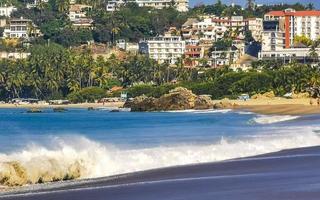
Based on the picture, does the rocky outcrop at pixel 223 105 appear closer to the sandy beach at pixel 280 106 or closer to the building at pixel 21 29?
the sandy beach at pixel 280 106

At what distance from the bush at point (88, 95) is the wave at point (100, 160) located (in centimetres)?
9171

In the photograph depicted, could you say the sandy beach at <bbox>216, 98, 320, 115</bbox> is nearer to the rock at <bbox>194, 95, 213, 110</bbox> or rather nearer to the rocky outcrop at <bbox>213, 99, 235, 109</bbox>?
the rocky outcrop at <bbox>213, 99, 235, 109</bbox>

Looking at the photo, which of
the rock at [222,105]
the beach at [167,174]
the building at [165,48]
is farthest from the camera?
the building at [165,48]

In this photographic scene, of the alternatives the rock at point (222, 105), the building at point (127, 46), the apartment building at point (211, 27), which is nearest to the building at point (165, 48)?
the building at point (127, 46)

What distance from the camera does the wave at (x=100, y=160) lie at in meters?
25.8

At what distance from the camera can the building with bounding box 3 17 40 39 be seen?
6949 inches

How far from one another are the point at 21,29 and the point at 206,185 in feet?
519

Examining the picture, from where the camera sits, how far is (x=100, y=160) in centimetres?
2925

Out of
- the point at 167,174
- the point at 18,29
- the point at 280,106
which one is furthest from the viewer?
the point at 18,29

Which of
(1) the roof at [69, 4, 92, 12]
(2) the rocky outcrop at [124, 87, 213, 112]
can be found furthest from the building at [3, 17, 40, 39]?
(2) the rocky outcrop at [124, 87, 213, 112]

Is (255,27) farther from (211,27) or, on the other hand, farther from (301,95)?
(301,95)

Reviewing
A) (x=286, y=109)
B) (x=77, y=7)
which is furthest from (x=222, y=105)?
(x=77, y=7)

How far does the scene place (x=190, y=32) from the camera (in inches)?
6860

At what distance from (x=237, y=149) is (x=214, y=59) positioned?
119 meters
